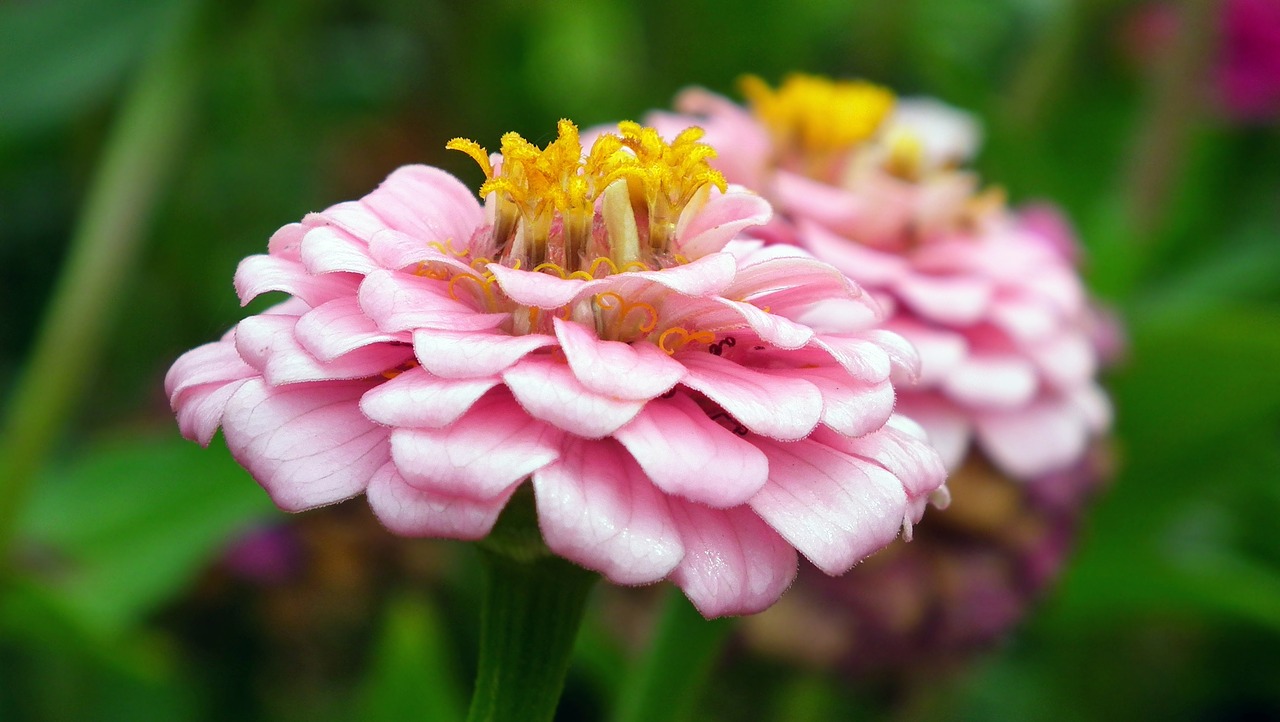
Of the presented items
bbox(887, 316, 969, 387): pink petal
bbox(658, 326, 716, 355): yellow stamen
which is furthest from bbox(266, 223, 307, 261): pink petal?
bbox(887, 316, 969, 387): pink petal

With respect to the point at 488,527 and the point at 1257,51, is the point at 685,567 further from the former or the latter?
the point at 1257,51

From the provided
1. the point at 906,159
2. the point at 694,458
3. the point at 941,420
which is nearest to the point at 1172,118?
the point at 906,159

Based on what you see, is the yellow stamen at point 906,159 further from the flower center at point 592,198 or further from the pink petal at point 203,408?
the pink petal at point 203,408

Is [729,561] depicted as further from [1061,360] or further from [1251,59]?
[1251,59]

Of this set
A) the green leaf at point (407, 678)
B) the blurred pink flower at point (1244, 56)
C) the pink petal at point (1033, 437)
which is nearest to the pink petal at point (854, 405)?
the pink petal at point (1033, 437)

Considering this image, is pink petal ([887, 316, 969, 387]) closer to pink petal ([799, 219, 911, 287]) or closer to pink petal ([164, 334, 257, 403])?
pink petal ([799, 219, 911, 287])

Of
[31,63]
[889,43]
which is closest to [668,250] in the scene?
[31,63]
